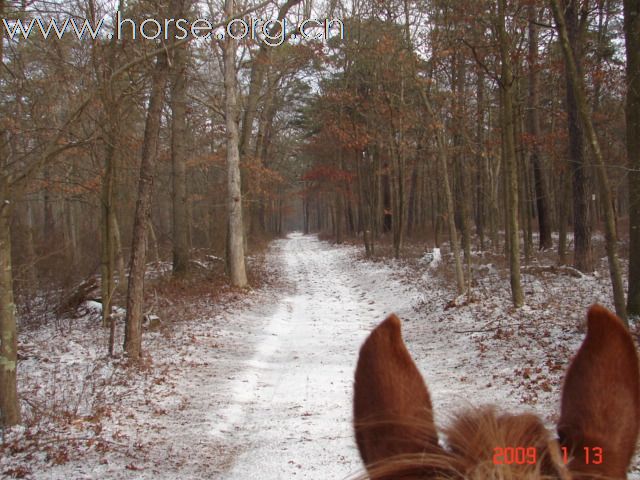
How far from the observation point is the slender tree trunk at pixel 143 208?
23.7ft

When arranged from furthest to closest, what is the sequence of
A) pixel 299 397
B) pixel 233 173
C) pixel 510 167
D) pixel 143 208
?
pixel 233 173
pixel 510 167
pixel 143 208
pixel 299 397

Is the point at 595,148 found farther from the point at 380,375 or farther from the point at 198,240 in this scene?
the point at 198,240

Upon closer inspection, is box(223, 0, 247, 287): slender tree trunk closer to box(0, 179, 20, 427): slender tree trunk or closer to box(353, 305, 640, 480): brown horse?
box(0, 179, 20, 427): slender tree trunk

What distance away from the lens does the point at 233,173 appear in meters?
14.3

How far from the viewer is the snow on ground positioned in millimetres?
4496

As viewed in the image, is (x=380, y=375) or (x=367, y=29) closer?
(x=380, y=375)

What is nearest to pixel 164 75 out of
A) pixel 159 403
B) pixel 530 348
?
pixel 159 403

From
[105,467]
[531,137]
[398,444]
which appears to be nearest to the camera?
[398,444]

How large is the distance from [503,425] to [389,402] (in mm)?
296

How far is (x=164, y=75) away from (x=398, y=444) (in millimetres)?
7219

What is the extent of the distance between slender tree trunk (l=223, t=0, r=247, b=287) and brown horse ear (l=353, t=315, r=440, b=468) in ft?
44.0

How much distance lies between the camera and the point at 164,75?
7.25 m
